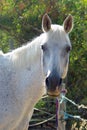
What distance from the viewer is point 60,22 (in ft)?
28.3

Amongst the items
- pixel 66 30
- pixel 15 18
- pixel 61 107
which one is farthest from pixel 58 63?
pixel 15 18

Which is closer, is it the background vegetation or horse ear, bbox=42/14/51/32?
horse ear, bbox=42/14/51/32

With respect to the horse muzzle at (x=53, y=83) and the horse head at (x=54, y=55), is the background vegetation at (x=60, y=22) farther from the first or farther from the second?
the horse muzzle at (x=53, y=83)

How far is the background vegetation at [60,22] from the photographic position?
8364 mm

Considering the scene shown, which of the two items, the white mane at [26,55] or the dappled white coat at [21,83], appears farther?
the white mane at [26,55]

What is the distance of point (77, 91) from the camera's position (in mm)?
8609

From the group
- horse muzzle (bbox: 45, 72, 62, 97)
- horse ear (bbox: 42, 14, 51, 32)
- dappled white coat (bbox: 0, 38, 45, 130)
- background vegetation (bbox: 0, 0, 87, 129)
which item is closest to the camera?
horse muzzle (bbox: 45, 72, 62, 97)

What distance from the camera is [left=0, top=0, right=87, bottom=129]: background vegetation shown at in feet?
27.4

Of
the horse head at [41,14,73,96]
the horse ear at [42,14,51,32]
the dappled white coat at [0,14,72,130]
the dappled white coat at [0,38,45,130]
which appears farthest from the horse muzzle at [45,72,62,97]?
the horse ear at [42,14,51,32]

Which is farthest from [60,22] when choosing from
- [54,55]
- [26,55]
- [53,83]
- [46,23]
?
[53,83]

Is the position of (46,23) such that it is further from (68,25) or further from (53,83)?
(53,83)

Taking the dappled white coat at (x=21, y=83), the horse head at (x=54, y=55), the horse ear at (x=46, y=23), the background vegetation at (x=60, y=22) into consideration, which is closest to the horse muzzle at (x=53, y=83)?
the horse head at (x=54, y=55)

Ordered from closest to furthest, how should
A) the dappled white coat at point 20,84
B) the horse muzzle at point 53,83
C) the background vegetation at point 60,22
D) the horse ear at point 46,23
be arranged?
the horse muzzle at point 53,83, the horse ear at point 46,23, the dappled white coat at point 20,84, the background vegetation at point 60,22

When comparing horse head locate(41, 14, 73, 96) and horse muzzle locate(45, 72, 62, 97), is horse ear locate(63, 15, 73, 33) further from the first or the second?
horse muzzle locate(45, 72, 62, 97)
